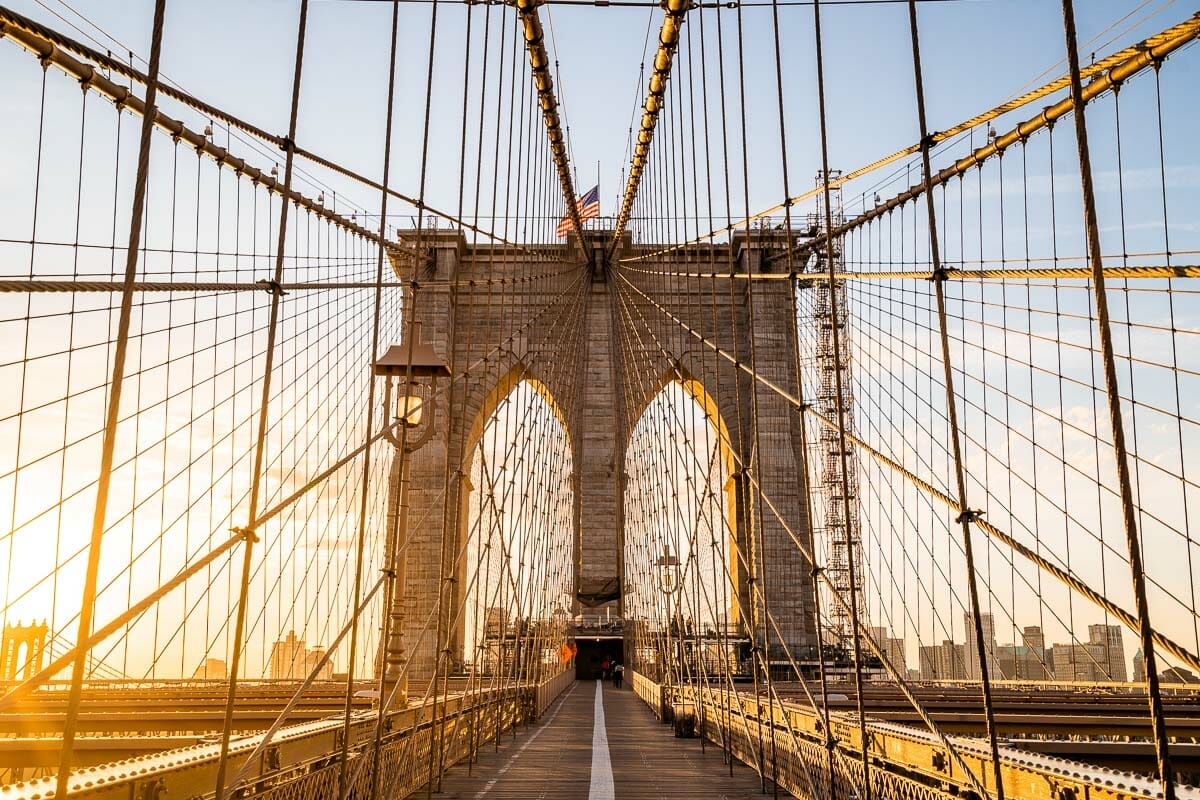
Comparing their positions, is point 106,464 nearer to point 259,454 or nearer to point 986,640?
point 259,454

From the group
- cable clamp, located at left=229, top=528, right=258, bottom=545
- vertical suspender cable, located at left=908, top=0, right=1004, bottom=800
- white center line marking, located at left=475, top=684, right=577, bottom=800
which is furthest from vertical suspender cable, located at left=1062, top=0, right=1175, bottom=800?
white center line marking, located at left=475, top=684, right=577, bottom=800

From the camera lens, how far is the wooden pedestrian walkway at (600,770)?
438 centimetres

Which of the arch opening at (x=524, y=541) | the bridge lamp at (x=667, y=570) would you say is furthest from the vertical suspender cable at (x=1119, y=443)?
the bridge lamp at (x=667, y=570)

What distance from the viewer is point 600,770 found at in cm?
527

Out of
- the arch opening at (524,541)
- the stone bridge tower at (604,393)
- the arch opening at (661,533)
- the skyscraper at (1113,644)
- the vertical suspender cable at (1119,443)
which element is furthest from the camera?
the stone bridge tower at (604,393)

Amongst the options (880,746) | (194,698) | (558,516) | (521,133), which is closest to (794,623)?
(558,516)

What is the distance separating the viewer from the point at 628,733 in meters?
7.97

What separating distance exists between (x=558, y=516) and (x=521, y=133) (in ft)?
27.1

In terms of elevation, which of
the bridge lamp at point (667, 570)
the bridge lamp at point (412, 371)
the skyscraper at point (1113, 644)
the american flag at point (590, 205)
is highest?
the american flag at point (590, 205)

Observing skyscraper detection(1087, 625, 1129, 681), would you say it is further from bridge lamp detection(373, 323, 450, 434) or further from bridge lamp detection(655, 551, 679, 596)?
bridge lamp detection(373, 323, 450, 434)

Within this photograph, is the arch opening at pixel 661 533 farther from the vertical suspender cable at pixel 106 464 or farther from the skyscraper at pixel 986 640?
the vertical suspender cable at pixel 106 464

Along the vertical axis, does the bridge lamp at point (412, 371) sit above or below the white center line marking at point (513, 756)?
above

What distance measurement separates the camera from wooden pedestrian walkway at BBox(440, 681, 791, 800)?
14.4ft

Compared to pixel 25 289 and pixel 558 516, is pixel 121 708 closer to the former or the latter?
pixel 25 289
